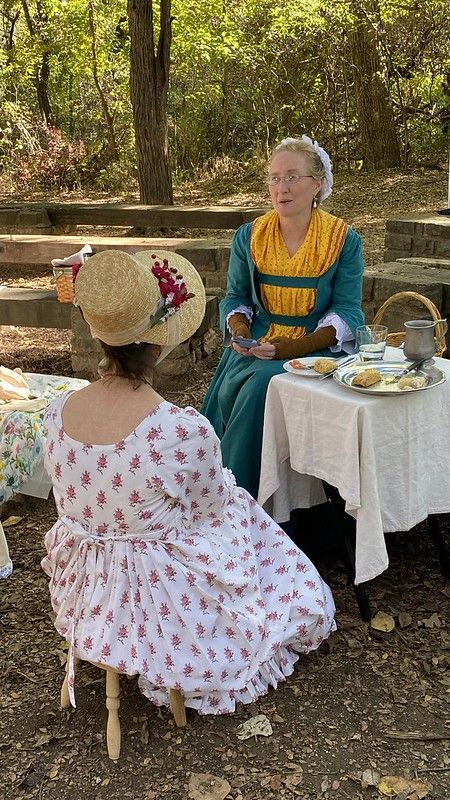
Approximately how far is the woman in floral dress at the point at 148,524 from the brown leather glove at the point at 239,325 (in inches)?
41.0

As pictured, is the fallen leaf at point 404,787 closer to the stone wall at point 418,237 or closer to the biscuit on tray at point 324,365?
the biscuit on tray at point 324,365

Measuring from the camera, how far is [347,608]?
311 cm

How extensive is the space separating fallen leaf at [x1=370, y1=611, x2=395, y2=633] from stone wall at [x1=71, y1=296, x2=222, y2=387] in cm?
264

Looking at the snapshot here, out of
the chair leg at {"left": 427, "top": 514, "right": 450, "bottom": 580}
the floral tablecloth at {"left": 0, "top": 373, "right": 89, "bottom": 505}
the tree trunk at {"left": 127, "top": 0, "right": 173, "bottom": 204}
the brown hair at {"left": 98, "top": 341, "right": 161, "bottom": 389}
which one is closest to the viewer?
the brown hair at {"left": 98, "top": 341, "right": 161, "bottom": 389}

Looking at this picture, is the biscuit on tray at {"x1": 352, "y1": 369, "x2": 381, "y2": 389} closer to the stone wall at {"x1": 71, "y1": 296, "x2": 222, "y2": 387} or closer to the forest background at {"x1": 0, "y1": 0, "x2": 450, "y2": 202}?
the stone wall at {"x1": 71, "y1": 296, "x2": 222, "y2": 387}

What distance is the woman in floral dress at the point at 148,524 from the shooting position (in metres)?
2.29

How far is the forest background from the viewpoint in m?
12.3

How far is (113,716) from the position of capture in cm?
244

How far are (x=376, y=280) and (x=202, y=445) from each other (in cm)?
301

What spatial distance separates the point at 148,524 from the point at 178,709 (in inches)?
23.5

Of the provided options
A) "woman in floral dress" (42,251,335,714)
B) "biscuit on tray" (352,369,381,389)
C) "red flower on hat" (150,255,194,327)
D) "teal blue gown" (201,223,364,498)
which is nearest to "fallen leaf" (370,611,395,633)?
"woman in floral dress" (42,251,335,714)

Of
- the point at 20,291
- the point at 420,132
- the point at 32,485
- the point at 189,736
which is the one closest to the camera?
the point at 189,736

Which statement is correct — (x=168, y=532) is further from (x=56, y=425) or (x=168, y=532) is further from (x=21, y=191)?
(x=21, y=191)

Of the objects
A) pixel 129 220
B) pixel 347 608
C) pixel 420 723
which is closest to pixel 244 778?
pixel 420 723
